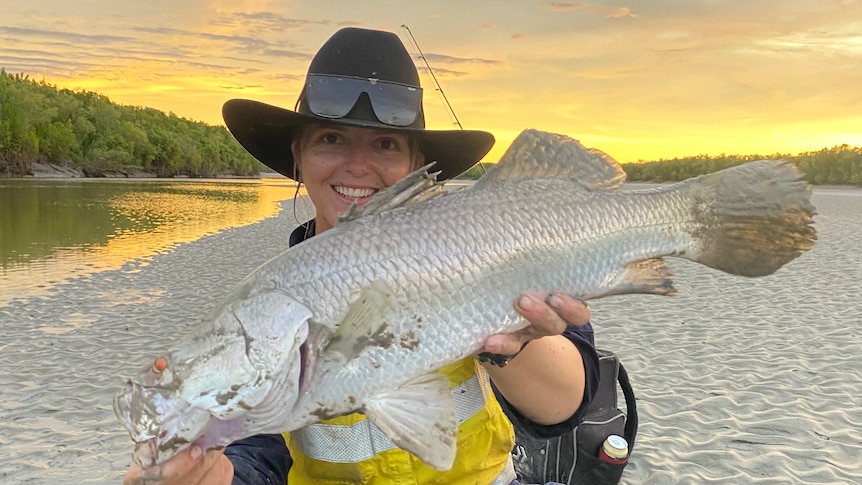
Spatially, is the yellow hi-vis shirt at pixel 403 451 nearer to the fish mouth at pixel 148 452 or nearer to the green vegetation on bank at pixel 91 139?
the fish mouth at pixel 148 452

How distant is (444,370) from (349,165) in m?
1.31

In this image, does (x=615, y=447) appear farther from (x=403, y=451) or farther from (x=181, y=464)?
(x=181, y=464)

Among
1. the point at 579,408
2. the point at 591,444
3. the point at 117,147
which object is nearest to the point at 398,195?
the point at 579,408

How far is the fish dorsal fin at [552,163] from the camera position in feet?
9.57

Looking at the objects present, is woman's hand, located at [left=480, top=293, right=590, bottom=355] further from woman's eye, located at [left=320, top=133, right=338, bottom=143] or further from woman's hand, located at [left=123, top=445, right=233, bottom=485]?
woman's eye, located at [left=320, top=133, right=338, bottom=143]

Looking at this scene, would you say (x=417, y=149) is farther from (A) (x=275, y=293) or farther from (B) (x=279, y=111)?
(A) (x=275, y=293)

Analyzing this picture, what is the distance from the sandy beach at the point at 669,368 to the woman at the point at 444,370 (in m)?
3.37

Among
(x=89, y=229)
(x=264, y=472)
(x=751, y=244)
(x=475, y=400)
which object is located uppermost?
(x=751, y=244)

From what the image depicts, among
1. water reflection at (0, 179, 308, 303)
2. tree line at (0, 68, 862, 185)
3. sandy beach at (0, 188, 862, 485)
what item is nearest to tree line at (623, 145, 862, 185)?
tree line at (0, 68, 862, 185)

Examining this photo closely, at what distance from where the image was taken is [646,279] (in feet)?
9.05

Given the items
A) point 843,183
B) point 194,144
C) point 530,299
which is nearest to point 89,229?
point 530,299

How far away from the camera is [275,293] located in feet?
7.90

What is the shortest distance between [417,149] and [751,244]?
1981 millimetres

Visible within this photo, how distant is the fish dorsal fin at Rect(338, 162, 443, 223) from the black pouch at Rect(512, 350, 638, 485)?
2.10 meters
